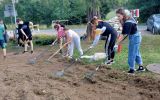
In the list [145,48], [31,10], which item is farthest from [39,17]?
[145,48]

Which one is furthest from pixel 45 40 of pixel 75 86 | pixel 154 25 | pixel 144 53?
pixel 75 86

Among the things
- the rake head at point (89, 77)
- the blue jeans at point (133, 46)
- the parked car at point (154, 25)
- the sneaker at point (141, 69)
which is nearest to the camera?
the rake head at point (89, 77)

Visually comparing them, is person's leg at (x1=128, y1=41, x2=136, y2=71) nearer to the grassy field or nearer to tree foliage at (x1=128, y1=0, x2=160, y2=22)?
the grassy field

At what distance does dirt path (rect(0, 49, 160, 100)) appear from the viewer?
29.4ft

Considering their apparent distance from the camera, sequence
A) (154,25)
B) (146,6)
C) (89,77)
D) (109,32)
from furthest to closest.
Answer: (146,6)
(154,25)
(109,32)
(89,77)

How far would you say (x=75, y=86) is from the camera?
10.1 meters

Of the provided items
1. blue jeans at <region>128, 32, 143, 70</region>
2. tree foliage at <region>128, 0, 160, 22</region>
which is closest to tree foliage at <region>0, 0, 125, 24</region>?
tree foliage at <region>128, 0, 160, 22</region>

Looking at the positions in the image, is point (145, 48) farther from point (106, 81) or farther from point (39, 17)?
point (39, 17)

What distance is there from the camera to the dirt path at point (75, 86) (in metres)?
8.96

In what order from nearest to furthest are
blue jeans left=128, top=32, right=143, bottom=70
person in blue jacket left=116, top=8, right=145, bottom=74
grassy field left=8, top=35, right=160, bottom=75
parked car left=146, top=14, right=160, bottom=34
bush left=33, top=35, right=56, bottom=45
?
person in blue jacket left=116, top=8, right=145, bottom=74 < blue jeans left=128, top=32, right=143, bottom=70 < grassy field left=8, top=35, right=160, bottom=75 < bush left=33, top=35, right=56, bottom=45 < parked car left=146, top=14, right=160, bottom=34

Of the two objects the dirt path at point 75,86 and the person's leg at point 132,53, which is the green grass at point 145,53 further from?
the person's leg at point 132,53

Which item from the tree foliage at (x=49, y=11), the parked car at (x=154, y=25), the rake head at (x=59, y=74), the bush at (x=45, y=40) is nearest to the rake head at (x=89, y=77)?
the rake head at (x=59, y=74)

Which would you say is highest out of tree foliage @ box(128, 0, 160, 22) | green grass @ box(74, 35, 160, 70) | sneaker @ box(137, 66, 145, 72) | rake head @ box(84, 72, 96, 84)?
tree foliage @ box(128, 0, 160, 22)

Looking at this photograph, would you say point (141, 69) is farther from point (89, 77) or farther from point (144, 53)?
point (144, 53)
